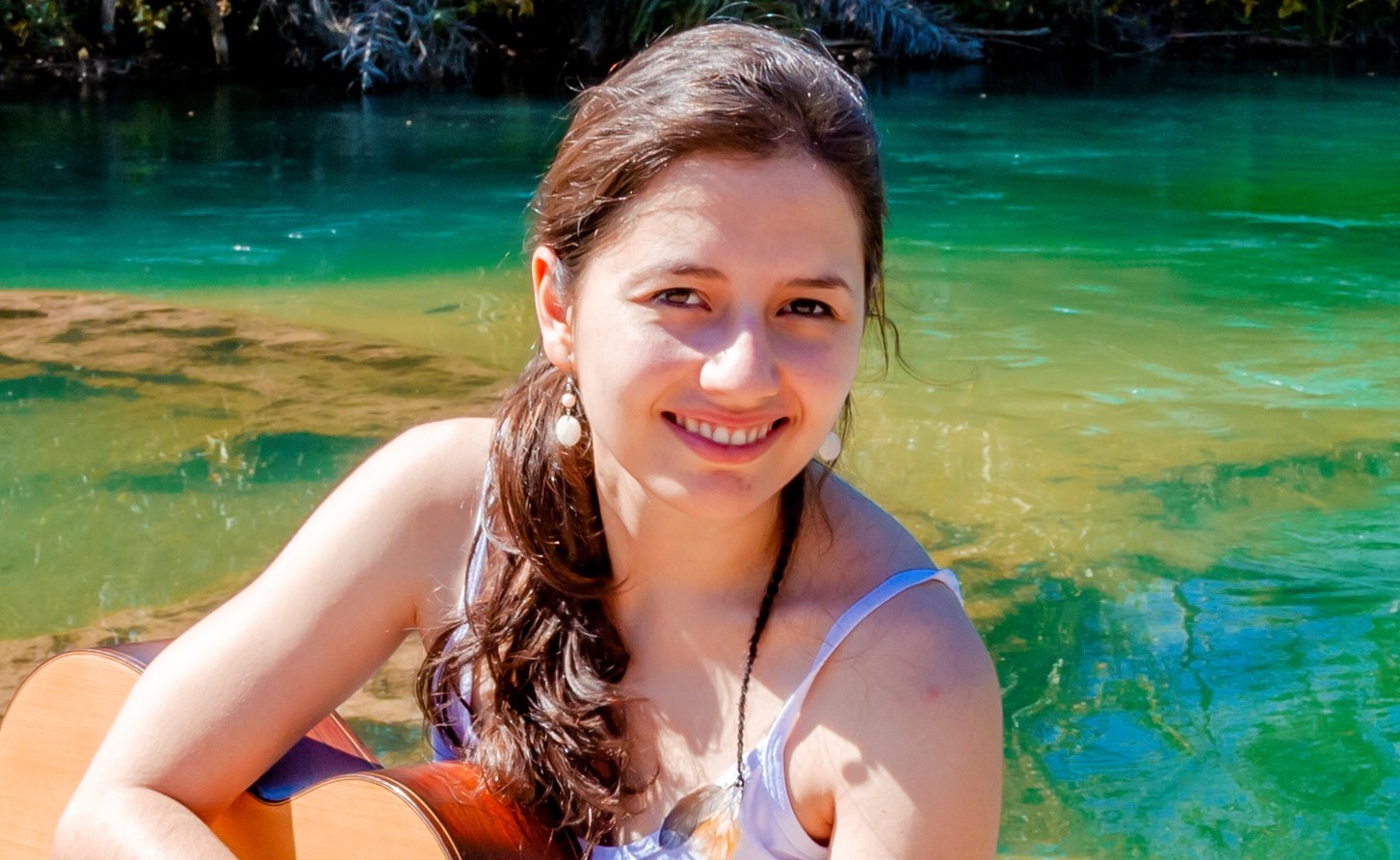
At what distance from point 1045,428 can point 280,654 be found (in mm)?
3343

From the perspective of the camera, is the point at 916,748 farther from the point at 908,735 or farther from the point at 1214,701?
the point at 1214,701

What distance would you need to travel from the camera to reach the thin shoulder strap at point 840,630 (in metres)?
1.68

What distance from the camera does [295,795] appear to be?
6.10ft

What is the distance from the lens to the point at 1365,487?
4348mm

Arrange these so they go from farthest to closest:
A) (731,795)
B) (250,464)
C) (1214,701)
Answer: (250,464)
(1214,701)
(731,795)

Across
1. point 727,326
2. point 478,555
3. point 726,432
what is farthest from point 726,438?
point 478,555

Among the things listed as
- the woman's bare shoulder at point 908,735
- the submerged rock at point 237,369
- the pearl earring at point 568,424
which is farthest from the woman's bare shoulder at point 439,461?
the submerged rock at point 237,369

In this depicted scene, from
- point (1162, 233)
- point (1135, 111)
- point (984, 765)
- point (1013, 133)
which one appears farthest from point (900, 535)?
point (1135, 111)

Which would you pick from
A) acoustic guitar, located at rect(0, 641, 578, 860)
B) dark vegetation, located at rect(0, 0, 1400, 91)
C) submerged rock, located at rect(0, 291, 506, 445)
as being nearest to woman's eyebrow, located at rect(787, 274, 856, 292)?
acoustic guitar, located at rect(0, 641, 578, 860)

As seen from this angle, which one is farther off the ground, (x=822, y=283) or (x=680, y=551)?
(x=822, y=283)

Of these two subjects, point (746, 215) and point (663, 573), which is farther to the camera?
point (663, 573)

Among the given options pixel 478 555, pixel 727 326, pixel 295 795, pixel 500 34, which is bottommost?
pixel 295 795

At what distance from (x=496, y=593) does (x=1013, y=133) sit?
35.0ft

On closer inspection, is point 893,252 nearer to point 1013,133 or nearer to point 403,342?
point 403,342
